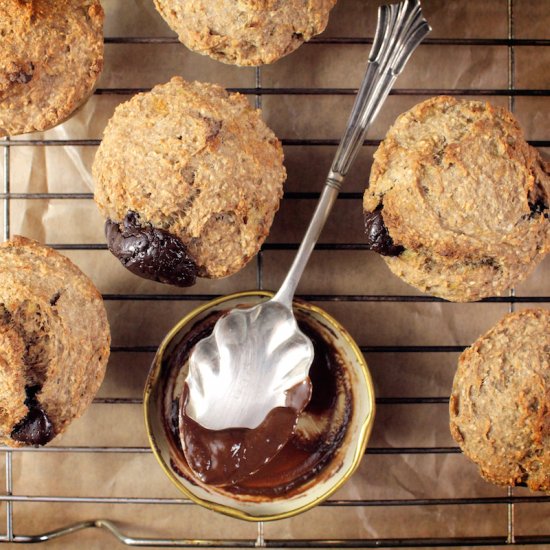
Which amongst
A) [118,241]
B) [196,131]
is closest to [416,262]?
[196,131]

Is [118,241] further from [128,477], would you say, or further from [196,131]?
[128,477]

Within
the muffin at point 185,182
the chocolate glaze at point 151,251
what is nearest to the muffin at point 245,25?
the muffin at point 185,182

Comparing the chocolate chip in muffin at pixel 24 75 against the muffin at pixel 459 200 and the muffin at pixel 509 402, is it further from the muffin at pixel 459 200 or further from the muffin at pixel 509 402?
the muffin at pixel 509 402

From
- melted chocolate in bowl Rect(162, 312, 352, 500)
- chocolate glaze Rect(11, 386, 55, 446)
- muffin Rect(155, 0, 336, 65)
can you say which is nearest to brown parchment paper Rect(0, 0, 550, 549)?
melted chocolate in bowl Rect(162, 312, 352, 500)

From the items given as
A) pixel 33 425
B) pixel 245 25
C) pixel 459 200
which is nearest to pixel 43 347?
pixel 33 425

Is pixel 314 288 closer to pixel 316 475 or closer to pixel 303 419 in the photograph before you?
pixel 303 419

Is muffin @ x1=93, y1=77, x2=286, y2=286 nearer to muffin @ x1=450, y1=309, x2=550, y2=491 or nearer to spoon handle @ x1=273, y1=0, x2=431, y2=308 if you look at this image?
spoon handle @ x1=273, y1=0, x2=431, y2=308

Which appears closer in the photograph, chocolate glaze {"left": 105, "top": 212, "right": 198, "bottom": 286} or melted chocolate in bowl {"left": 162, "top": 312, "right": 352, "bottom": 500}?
chocolate glaze {"left": 105, "top": 212, "right": 198, "bottom": 286}

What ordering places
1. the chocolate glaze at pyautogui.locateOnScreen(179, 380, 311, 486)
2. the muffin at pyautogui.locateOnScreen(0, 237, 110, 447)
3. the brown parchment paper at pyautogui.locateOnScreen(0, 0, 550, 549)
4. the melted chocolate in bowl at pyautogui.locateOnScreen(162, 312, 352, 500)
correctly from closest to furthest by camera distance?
1. the muffin at pyautogui.locateOnScreen(0, 237, 110, 447)
2. the chocolate glaze at pyautogui.locateOnScreen(179, 380, 311, 486)
3. the melted chocolate in bowl at pyautogui.locateOnScreen(162, 312, 352, 500)
4. the brown parchment paper at pyautogui.locateOnScreen(0, 0, 550, 549)
